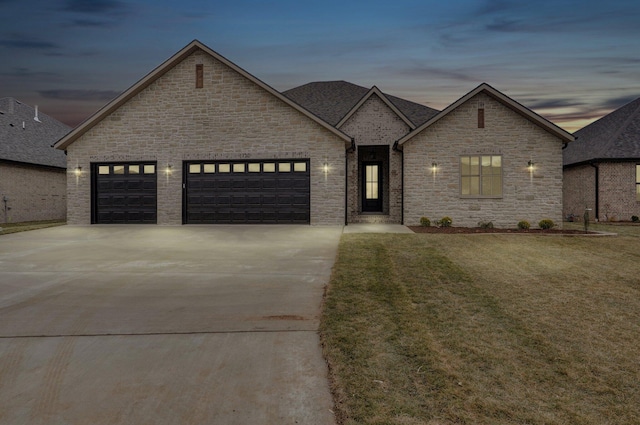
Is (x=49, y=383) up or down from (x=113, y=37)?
down

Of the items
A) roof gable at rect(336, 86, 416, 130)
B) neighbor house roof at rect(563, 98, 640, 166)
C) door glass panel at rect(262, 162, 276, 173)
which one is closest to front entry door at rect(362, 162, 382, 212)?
roof gable at rect(336, 86, 416, 130)

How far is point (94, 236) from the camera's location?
1298cm

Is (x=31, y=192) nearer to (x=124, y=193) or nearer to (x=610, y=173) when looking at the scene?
(x=124, y=193)

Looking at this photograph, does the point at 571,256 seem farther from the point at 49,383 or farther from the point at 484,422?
the point at 49,383

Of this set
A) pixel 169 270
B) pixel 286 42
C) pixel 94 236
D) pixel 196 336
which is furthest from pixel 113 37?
pixel 196 336

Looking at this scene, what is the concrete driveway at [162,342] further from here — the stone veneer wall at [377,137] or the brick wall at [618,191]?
the brick wall at [618,191]

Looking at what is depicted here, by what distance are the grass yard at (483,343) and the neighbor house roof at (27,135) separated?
23.8 metres

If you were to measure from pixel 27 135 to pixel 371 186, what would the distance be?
22.6 m

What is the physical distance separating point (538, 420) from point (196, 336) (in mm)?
3025

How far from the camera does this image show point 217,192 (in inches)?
674

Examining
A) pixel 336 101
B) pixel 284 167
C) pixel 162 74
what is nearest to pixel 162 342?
pixel 284 167

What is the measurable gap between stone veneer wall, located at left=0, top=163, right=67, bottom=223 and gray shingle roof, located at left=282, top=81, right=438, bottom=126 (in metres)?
16.2

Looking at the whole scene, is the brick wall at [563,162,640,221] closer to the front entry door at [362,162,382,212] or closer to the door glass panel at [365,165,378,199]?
the front entry door at [362,162,382,212]

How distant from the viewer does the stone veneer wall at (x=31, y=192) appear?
21.2 m
